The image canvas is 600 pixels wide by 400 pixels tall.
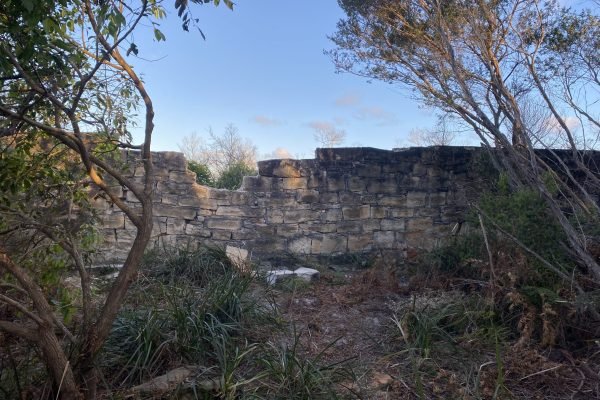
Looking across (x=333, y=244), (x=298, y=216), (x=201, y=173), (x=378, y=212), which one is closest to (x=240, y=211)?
(x=298, y=216)

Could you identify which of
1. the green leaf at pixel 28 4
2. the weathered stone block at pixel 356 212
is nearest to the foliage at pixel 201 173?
the weathered stone block at pixel 356 212

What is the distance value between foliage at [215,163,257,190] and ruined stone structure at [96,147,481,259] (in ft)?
5.36

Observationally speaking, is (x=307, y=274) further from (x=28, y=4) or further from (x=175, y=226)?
(x=28, y=4)

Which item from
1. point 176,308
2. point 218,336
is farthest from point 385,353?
point 176,308

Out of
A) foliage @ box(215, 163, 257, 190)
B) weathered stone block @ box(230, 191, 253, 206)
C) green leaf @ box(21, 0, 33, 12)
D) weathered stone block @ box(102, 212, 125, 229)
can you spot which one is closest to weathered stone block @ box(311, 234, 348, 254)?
weathered stone block @ box(230, 191, 253, 206)

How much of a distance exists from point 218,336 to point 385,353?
1297mm

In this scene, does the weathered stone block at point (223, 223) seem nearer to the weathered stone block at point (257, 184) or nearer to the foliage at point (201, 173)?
the weathered stone block at point (257, 184)

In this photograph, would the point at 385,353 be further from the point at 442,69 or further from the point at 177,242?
the point at 442,69

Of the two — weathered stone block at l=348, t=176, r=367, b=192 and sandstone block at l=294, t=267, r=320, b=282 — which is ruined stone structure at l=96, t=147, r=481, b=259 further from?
sandstone block at l=294, t=267, r=320, b=282

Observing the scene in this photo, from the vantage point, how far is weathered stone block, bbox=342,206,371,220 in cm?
770

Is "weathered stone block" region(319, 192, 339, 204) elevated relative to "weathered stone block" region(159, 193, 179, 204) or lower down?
elevated

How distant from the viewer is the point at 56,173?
3521 millimetres

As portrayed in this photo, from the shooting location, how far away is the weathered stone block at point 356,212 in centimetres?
770

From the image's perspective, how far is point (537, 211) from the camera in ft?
17.9
